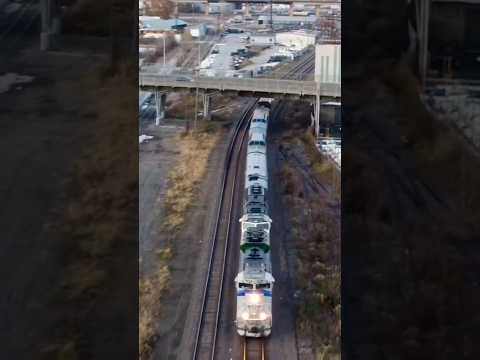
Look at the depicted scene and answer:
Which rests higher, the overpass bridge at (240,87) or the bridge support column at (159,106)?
the overpass bridge at (240,87)

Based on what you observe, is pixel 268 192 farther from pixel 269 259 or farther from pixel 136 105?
pixel 136 105

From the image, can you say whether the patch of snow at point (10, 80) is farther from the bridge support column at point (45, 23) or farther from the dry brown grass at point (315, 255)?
the dry brown grass at point (315, 255)

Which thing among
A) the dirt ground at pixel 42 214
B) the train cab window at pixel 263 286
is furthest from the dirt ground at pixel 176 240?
the dirt ground at pixel 42 214

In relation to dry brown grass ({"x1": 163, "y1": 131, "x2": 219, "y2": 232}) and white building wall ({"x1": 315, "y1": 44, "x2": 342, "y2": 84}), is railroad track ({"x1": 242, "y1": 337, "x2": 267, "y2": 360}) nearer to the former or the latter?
dry brown grass ({"x1": 163, "y1": 131, "x2": 219, "y2": 232})

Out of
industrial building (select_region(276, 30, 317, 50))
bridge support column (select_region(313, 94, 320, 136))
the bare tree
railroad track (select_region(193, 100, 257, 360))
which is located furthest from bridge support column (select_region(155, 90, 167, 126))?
bridge support column (select_region(313, 94, 320, 136))

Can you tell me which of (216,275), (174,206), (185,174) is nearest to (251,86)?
(185,174)
